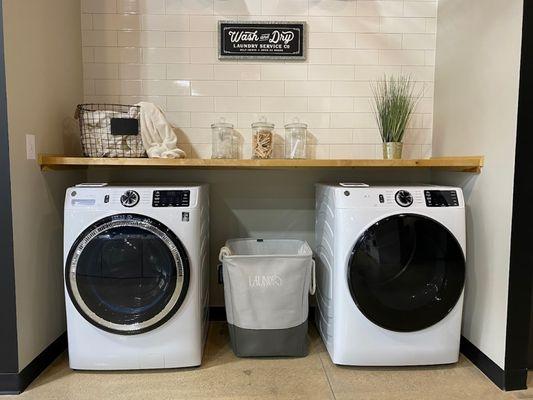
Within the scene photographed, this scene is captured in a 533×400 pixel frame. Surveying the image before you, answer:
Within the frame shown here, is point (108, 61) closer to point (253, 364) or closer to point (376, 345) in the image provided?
point (253, 364)

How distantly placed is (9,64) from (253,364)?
1860mm

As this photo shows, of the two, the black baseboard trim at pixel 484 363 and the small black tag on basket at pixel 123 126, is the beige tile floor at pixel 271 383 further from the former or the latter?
the small black tag on basket at pixel 123 126

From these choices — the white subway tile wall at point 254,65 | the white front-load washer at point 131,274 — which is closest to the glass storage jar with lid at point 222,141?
the white subway tile wall at point 254,65

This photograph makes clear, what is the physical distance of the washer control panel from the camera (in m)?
1.91

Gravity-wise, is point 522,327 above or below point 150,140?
below

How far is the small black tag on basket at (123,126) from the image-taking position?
208 cm

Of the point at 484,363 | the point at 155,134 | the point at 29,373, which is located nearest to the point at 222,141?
the point at 155,134

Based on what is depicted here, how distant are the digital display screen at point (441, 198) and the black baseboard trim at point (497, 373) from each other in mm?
794

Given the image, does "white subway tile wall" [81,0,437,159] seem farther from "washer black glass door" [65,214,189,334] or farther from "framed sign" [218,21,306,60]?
"washer black glass door" [65,214,189,334]

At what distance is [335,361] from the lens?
1994 mm

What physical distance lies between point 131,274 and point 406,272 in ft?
4.52

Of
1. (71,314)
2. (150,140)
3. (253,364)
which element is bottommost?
(253,364)

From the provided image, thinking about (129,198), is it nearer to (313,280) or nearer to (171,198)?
(171,198)

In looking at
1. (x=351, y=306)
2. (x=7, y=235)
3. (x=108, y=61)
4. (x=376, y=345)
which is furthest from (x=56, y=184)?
(x=376, y=345)
